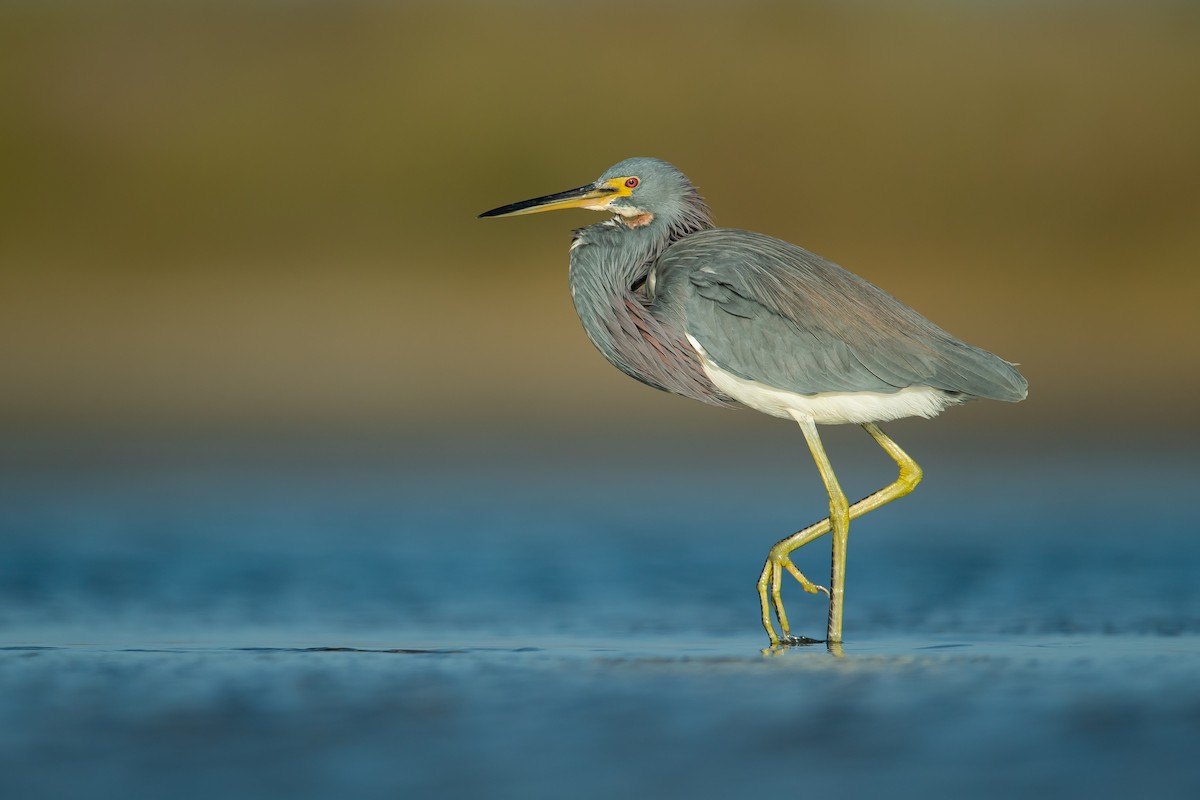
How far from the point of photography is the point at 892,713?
6.17 meters

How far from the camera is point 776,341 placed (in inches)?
323

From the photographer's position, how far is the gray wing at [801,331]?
820 cm

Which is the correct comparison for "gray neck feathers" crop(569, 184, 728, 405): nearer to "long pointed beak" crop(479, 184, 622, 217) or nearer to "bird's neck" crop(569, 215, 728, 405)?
"bird's neck" crop(569, 215, 728, 405)

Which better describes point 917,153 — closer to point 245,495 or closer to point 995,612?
point 245,495

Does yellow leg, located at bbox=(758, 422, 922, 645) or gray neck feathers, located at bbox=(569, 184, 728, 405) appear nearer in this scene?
yellow leg, located at bbox=(758, 422, 922, 645)

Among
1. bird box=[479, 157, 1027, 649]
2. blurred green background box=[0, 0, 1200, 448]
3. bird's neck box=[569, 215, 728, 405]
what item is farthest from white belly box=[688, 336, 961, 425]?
blurred green background box=[0, 0, 1200, 448]

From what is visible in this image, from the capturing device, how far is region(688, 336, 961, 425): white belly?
825cm

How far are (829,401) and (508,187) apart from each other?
17.8 m

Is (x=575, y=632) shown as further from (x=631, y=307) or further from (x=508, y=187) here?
(x=508, y=187)

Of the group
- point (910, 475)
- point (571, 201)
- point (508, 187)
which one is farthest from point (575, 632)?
point (508, 187)

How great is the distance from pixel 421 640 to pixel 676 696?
181 centimetres

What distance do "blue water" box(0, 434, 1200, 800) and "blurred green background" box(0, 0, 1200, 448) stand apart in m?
3.29

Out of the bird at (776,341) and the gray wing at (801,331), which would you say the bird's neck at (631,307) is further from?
the gray wing at (801,331)

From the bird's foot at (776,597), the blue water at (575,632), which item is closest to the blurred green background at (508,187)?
the blue water at (575,632)
